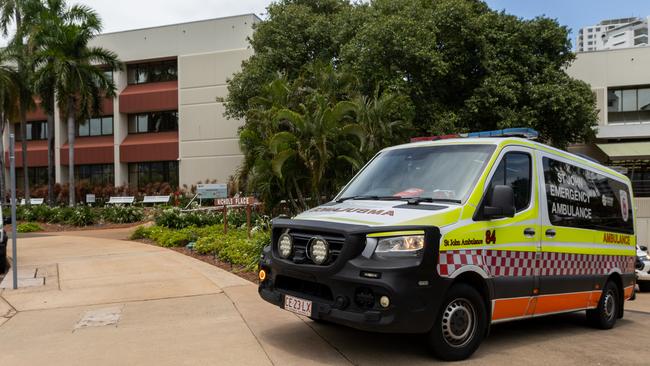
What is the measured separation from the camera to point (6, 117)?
31.6m

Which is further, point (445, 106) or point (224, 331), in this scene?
point (445, 106)

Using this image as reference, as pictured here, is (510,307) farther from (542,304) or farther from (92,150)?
(92,150)

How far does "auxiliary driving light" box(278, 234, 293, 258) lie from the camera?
542 centimetres

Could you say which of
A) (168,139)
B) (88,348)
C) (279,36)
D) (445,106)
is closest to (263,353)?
(88,348)

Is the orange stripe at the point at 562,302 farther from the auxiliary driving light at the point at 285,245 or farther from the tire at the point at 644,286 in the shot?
the tire at the point at 644,286

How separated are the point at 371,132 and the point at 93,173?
2802 cm

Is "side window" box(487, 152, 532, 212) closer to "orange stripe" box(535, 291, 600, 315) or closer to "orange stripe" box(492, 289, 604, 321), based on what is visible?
"orange stripe" box(492, 289, 604, 321)

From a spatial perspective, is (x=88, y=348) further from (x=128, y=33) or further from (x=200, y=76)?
(x=128, y=33)

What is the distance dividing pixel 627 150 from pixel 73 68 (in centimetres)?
2727

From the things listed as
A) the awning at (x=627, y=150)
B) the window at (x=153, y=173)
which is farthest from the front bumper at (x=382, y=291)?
the window at (x=153, y=173)

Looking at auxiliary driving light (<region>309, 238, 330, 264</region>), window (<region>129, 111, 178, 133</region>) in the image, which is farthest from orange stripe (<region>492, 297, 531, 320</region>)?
window (<region>129, 111, 178, 133</region>)

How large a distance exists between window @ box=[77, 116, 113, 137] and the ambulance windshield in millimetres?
34598

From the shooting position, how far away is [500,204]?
5.26 metres

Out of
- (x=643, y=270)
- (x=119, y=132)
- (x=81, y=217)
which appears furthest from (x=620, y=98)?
(x=119, y=132)
